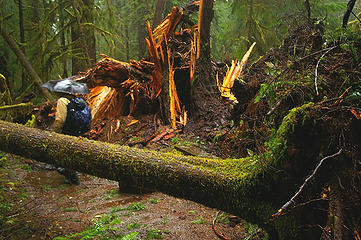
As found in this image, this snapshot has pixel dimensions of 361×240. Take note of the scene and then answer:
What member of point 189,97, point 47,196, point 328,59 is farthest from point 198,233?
point 189,97

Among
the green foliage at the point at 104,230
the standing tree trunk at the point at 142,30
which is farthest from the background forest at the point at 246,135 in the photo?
the standing tree trunk at the point at 142,30

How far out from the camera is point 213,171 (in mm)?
2264

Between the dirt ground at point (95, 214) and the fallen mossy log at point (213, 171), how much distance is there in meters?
0.72

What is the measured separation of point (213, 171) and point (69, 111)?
3793 millimetres

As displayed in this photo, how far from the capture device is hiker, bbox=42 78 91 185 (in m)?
4.76

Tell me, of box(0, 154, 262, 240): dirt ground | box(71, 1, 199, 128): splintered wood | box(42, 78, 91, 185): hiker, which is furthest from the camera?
box(71, 1, 199, 128): splintered wood

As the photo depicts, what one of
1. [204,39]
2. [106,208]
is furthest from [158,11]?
[106,208]

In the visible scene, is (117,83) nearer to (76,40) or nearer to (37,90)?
Result: (76,40)

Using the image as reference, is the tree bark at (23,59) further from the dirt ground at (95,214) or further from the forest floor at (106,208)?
the dirt ground at (95,214)

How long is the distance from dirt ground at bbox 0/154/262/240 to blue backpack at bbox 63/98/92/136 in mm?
1239

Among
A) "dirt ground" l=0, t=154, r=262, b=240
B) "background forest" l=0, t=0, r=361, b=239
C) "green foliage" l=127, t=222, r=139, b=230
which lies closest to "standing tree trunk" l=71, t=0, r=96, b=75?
"background forest" l=0, t=0, r=361, b=239

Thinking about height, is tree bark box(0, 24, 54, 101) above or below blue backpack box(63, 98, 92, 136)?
above

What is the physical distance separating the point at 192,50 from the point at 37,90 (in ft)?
23.7

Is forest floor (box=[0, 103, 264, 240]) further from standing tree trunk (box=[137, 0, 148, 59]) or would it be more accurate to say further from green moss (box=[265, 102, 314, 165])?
standing tree trunk (box=[137, 0, 148, 59])
